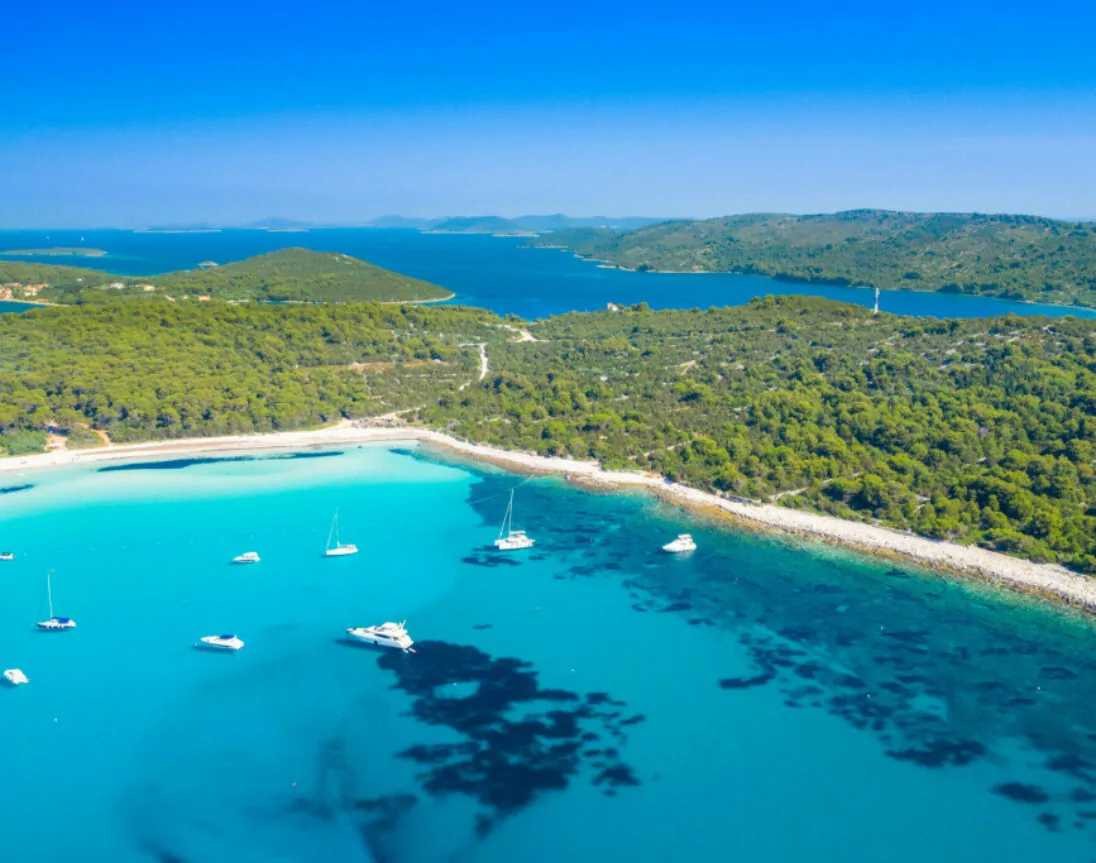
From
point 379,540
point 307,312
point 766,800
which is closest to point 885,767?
point 766,800

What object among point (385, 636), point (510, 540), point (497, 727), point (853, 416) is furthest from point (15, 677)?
point (853, 416)

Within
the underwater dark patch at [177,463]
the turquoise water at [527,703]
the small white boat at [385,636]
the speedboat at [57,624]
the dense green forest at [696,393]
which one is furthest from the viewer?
the underwater dark patch at [177,463]

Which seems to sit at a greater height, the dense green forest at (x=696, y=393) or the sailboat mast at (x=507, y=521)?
the dense green forest at (x=696, y=393)

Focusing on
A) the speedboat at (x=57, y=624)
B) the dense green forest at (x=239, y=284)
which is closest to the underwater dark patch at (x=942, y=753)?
the speedboat at (x=57, y=624)

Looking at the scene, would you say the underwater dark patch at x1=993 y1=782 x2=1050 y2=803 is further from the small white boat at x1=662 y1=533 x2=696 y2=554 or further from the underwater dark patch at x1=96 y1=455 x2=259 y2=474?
the underwater dark patch at x1=96 y1=455 x2=259 y2=474

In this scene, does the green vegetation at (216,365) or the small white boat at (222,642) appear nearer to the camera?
the small white boat at (222,642)

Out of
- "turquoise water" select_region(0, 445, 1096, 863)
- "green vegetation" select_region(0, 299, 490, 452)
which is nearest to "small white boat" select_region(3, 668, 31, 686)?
"turquoise water" select_region(0, 445, 1096, 863)

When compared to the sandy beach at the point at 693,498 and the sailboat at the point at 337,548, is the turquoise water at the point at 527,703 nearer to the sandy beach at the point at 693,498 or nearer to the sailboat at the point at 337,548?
the sailboat at the point at 337,548
